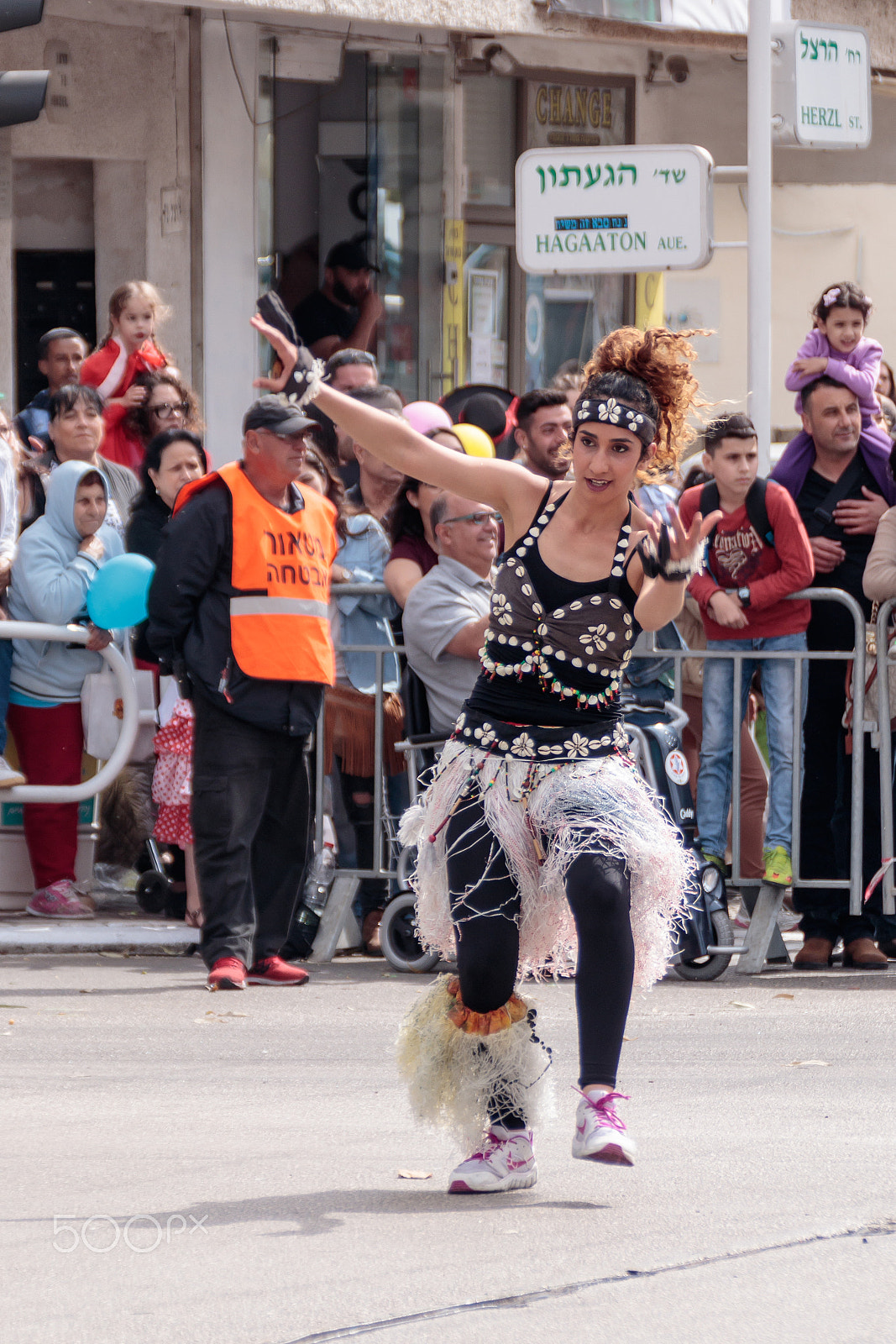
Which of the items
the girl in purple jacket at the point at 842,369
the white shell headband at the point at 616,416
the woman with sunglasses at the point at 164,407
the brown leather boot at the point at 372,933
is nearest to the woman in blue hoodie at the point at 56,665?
the woman with sunglasses at the point at 164,407

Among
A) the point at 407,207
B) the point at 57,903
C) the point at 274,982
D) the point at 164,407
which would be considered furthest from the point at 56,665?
the point at 407,207

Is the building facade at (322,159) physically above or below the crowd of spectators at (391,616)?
above

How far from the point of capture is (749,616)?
8.66m

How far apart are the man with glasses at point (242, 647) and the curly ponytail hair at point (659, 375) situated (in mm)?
2839


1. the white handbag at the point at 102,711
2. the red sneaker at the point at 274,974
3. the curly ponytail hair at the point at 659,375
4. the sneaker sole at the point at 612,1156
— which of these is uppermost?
the curly ponytail hair at the point at 659,375

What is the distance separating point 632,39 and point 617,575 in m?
11.0

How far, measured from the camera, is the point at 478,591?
8086 millimetres

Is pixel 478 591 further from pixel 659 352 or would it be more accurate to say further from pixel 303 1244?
pixel 303 1244

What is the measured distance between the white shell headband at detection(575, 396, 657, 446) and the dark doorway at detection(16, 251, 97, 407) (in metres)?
9.23

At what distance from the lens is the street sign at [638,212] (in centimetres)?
953

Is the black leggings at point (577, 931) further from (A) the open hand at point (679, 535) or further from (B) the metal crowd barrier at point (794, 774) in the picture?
(B) the metal crowd barrier at point (794, 774)

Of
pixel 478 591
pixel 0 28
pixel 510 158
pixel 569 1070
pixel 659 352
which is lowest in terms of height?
pixel 569 1070

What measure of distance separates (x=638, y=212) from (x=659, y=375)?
4.52 metres

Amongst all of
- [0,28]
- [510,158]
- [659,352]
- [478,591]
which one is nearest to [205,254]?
[510,158]
